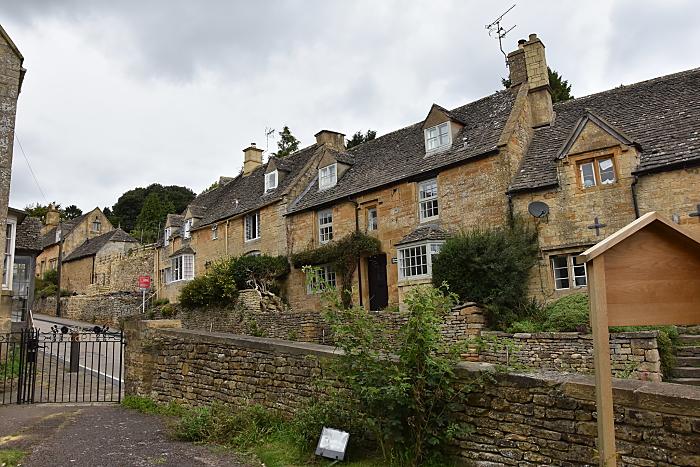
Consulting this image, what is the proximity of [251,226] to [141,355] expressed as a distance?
18142 mm

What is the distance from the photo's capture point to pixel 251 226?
28875 mm

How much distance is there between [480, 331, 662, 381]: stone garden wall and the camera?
35.5ft

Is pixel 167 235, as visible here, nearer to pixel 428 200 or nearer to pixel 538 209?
pixel 428 200

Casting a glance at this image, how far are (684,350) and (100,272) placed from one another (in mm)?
46392

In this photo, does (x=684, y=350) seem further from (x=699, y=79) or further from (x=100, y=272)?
(x=100, y=272)

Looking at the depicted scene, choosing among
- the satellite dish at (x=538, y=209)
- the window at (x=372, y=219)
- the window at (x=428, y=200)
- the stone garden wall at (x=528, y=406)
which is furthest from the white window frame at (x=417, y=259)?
the stone garden wall at (x=528, y=406)

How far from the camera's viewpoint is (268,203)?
1067 inches

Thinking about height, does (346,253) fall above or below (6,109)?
below

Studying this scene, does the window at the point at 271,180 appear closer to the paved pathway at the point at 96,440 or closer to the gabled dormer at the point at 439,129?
the gabled dormer at the point at 439,129

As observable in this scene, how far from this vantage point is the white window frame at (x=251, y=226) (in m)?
28.3

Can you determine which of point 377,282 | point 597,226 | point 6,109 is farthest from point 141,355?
point 597,226

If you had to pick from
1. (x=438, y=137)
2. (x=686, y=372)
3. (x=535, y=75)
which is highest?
(x=535, y=75)

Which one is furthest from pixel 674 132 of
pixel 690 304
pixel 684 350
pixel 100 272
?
pixel 100 272

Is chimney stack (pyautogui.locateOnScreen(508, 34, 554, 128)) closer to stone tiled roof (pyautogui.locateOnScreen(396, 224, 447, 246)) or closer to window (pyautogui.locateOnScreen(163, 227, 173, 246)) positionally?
stone tiled roof (pyautogui.locateOnScreen(396, 224, 447, 246))
